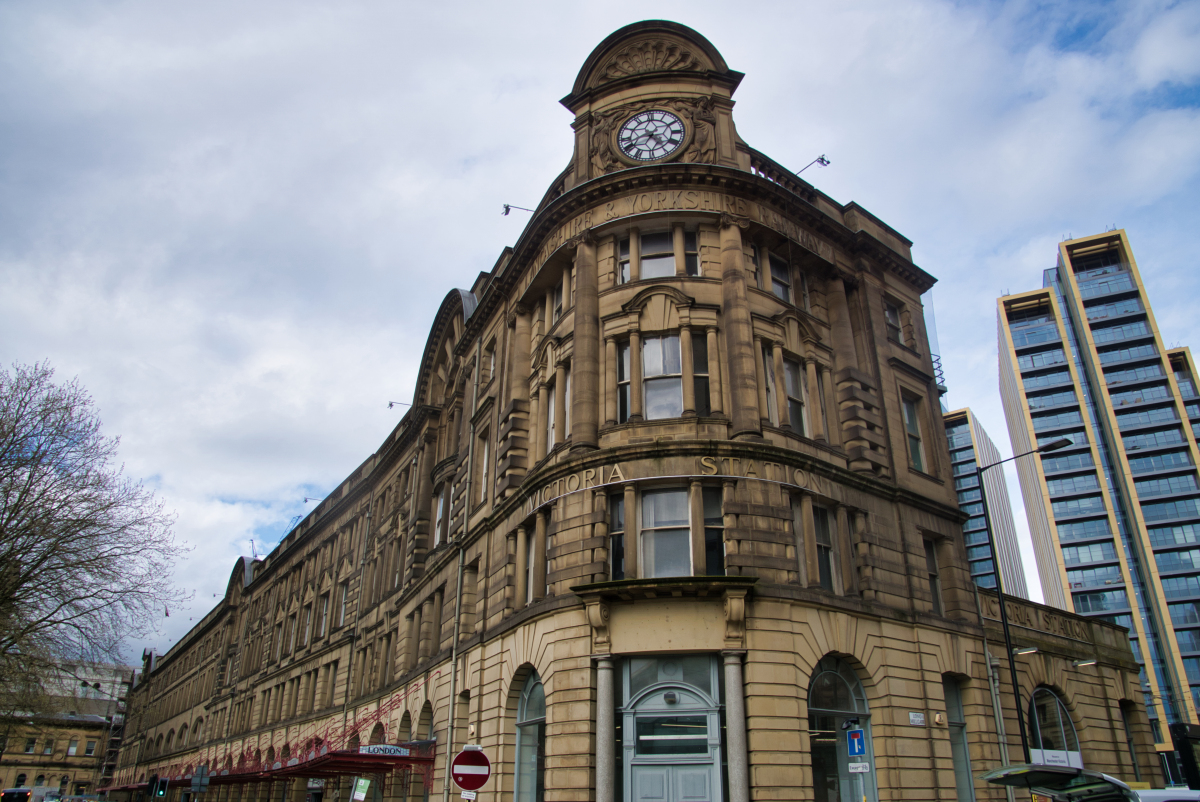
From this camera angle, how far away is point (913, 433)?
27156 millimetres

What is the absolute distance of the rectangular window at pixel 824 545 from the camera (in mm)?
21234

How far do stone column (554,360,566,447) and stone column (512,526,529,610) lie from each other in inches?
114

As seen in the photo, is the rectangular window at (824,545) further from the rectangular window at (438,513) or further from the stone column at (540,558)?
the rectangular window at (438,513)

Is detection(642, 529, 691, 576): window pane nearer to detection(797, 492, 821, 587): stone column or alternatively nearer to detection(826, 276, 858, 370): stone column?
detection(797, 492, 821, 587): stone column

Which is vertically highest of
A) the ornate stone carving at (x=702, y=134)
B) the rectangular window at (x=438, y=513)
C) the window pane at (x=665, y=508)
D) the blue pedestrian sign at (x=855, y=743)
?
the ornate stone carving at (x=702, y=134)

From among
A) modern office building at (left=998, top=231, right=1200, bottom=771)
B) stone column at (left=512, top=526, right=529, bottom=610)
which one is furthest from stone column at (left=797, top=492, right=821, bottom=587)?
modern office building at (left=998, top=231, right=1200, bottom=771)

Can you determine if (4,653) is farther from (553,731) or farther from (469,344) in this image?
(469,344)

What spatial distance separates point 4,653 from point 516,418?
15622 mm

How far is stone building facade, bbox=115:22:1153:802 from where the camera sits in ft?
61.2

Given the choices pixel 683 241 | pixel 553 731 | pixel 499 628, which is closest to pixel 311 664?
pixel 499 628

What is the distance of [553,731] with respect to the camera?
63.2ft

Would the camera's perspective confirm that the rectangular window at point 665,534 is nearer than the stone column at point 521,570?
Yes

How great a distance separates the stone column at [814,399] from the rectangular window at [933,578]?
17.2ft

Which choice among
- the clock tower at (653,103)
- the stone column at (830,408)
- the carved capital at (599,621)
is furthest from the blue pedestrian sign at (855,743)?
the clock tower at (653,103)
